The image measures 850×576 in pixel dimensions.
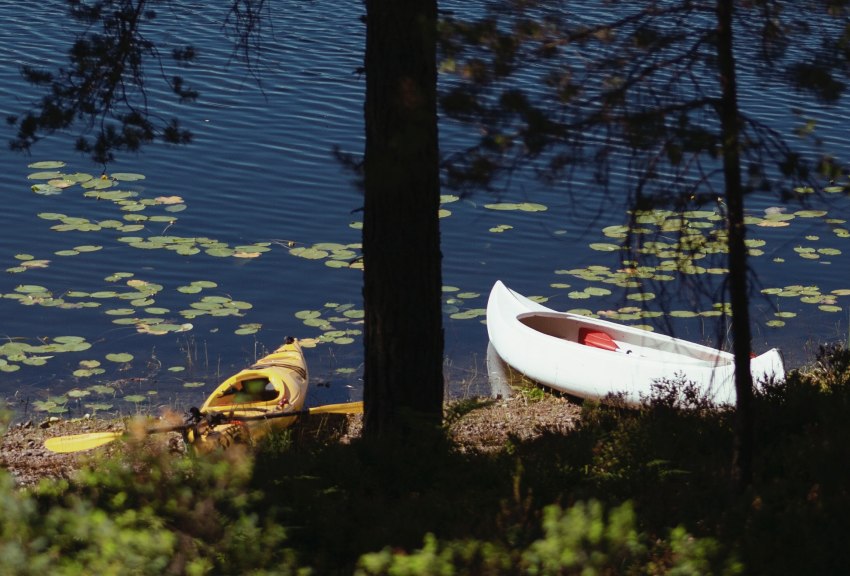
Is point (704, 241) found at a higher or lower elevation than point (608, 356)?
higher

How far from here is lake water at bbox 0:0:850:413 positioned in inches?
403

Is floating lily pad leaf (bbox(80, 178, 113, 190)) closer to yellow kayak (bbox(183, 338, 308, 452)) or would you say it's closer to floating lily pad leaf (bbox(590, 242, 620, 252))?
yellow kayak (bbox(183, 338, 308, 452))

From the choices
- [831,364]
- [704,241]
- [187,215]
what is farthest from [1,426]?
[187,215]

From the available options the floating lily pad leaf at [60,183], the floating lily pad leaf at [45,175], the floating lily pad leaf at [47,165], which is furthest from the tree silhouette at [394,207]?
the floating lily pad leaf at [47,165]

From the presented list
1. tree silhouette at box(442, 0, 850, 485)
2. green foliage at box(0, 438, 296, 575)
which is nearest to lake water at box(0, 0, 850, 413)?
tree silhouette at box(442, 0, 850, 485)

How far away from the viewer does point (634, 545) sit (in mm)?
3713

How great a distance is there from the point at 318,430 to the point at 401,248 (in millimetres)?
2512

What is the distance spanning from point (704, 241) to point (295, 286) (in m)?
7.70

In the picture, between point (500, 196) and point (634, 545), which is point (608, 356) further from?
point (634, 545)

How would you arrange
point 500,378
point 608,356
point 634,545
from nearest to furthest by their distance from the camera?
point 634,545 → point 608,356 → point 500,378

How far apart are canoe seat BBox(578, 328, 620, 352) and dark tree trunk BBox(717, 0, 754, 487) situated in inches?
211

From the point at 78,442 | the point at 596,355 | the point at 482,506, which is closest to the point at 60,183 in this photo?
the point at 596,355

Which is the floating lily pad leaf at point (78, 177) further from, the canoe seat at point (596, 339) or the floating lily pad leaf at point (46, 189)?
the canoe seat at point (596, 339)

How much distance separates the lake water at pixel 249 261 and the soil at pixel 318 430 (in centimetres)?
75
